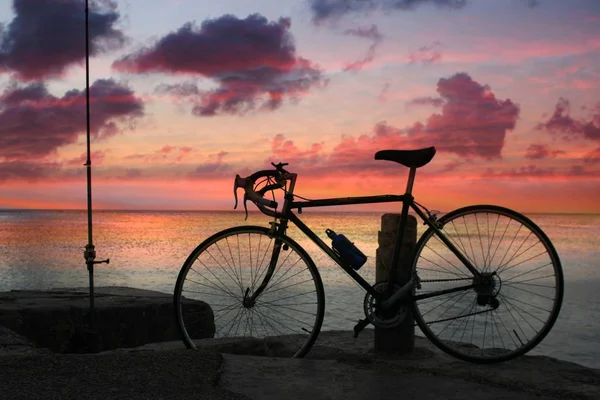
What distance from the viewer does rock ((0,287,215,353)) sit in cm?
762

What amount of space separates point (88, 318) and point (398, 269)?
198 inches

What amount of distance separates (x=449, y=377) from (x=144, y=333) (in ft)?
18.2

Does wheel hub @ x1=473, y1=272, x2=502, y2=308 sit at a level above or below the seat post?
below

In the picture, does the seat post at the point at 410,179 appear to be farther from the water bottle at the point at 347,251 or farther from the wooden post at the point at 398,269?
the water bottle at the point at 347,251

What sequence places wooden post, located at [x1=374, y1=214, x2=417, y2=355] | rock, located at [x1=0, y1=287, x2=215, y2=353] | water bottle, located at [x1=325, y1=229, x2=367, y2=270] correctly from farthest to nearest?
rock, located at [x1=0, y1=287, x2=215, y2=353] → wooden post, located at [x1=374, y1=214, x2=417, y2=355] → water bottle, located at [x1=325, y1=229, x2=367, y2=270]

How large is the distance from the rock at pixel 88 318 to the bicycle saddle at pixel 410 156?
16.1 feet

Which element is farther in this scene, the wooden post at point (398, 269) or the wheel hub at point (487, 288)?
the wooden post at point (398, 269)

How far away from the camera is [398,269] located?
4.71 meters

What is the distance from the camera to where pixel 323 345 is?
209 inches

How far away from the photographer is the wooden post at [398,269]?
15.5ft

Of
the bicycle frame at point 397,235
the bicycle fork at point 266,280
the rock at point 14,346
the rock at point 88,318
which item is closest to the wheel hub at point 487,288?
the bicycle frame at point 397,235

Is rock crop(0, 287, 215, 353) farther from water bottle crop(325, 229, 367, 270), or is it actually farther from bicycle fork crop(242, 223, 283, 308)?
water bottle crop(325, 229, 367, 270)

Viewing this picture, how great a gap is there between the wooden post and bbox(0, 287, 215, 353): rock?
14.0ft

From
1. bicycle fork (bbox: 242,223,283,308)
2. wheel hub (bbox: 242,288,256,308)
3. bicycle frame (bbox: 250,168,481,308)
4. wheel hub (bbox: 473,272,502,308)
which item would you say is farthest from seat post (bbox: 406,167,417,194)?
wheel hub (bbox: 242,288,256,308)
